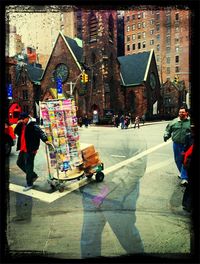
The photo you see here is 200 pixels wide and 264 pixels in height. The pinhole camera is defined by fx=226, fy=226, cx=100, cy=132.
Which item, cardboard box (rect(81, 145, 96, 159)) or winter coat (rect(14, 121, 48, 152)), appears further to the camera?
cardboard box (rect(81, 145, 96, 159))

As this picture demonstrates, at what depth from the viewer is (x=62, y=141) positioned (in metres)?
5.33

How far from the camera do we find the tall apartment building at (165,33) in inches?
114

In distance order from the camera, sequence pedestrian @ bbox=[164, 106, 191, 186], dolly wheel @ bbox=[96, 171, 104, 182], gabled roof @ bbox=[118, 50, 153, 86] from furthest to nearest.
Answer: gabled roof @ bbox=[118, 50, 153, 86]
dolly wheel @ bbox=[96, 171, 104, 182]
pedestrian @ bbox=[164, 106, 191, 186]

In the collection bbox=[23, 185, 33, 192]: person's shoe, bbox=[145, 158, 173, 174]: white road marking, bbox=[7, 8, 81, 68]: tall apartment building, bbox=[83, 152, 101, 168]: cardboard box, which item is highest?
bbox=[7, 8, 81, 68]: tall apartment building

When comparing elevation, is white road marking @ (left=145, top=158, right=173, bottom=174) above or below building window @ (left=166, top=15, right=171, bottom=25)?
below

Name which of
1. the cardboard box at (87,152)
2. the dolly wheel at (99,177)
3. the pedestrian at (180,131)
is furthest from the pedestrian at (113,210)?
the pedestrian at (180,131)

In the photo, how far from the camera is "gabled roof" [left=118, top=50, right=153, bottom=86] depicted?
6.78 metres

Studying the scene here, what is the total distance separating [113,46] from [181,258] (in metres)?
4.58

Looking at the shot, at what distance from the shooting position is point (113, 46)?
18.0 ft

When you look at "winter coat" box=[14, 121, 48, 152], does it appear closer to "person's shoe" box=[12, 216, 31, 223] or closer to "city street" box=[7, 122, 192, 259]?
"city street" box=[7, 122, 192, 259]

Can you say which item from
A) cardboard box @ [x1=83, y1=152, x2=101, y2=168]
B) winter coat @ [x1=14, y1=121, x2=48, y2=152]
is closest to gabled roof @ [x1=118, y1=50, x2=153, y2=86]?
cardboard box @ [x1=83, y1=152, x2=101, y2=168]

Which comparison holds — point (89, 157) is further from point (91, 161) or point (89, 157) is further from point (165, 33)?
point (165, 33)

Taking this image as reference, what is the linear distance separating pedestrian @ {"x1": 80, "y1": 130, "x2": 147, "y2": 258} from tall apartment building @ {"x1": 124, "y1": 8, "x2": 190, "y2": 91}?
7.69 feet

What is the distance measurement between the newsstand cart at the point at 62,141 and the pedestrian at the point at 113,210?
59 centimetres
